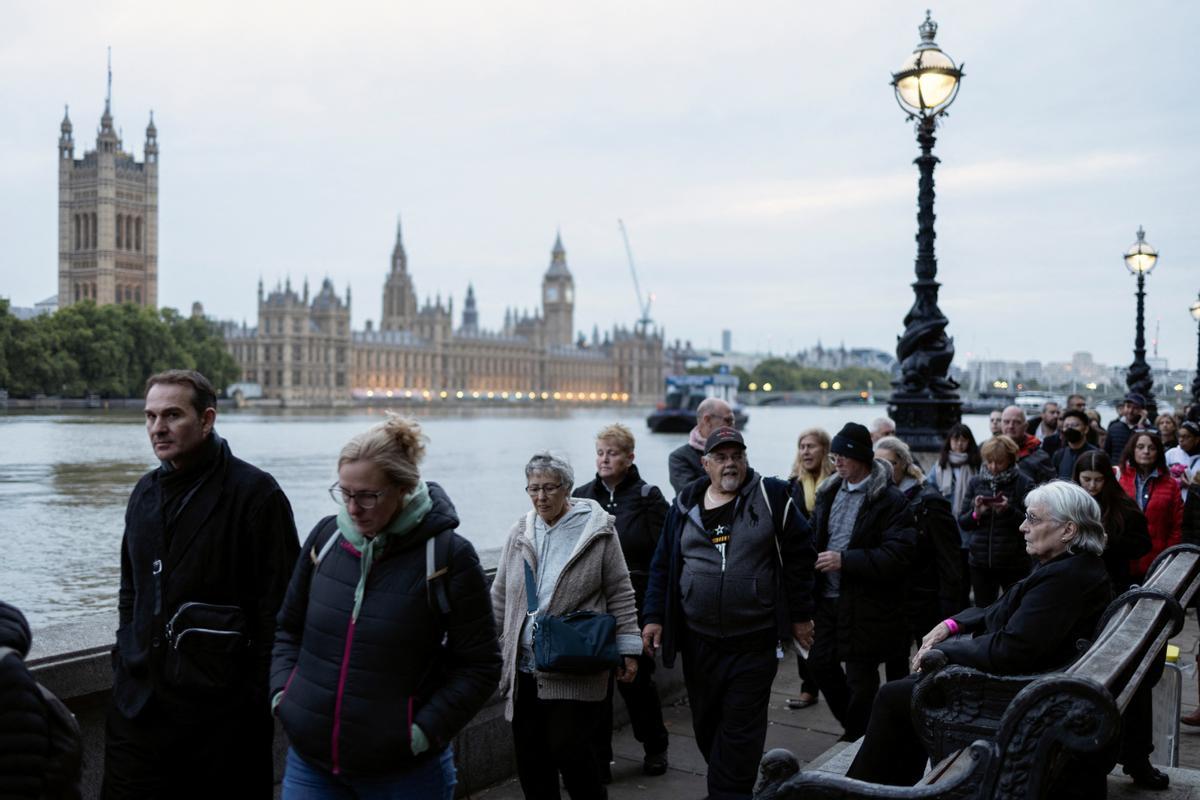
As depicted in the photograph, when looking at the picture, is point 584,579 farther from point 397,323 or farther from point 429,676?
point 397,323

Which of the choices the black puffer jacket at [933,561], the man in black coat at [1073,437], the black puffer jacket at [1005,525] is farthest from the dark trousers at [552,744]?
the man in black coat at [1073,437]

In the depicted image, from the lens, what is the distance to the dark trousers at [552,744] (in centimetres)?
370

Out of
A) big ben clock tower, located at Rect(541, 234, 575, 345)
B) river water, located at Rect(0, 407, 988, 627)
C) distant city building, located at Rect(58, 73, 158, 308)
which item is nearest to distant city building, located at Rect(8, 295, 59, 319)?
distant city building, located at Rect(58, 73, 158, 308)

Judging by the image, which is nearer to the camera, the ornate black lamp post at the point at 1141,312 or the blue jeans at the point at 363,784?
the blue jeans at the point at 363,784

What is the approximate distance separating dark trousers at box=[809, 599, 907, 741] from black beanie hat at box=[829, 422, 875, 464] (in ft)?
1.98

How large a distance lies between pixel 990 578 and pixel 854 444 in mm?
1819

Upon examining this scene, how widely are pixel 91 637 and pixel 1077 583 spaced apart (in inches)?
114

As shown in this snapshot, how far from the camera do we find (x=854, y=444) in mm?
4688

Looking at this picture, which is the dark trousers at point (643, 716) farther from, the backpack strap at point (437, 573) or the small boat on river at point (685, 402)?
the small boat on river at point (685, 402)

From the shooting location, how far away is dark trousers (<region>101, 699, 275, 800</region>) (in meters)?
2.92

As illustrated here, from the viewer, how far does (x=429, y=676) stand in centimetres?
278

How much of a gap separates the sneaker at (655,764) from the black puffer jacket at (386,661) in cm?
217

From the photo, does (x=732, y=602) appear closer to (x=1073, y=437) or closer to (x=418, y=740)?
(x=418, y=740)

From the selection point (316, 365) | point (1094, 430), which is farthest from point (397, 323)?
point (1094, 430)
